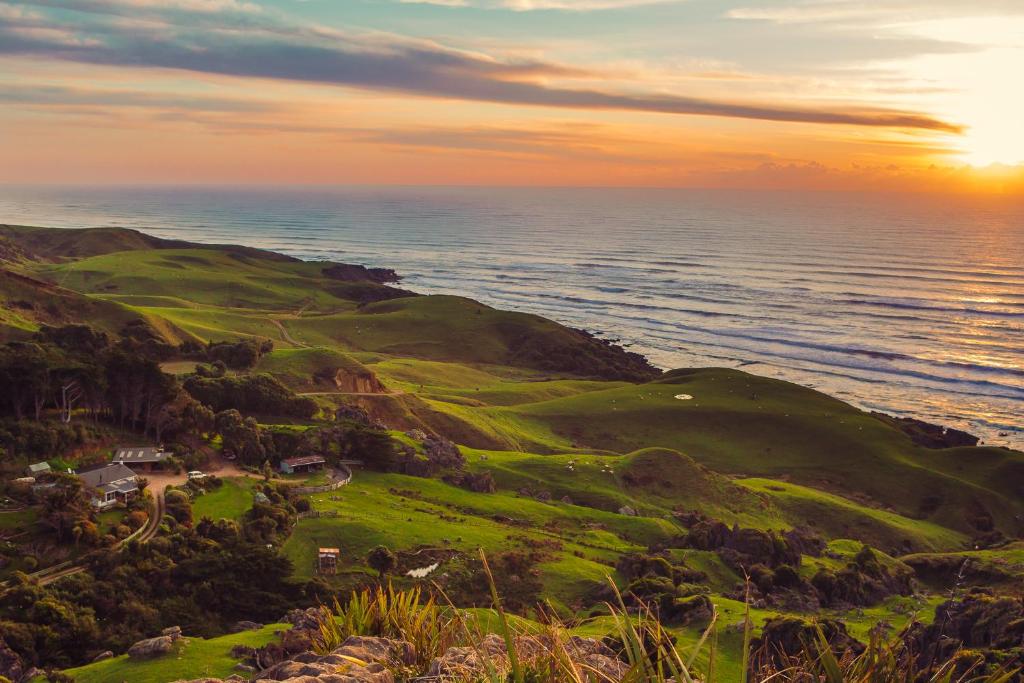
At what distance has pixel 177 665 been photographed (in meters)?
28.0

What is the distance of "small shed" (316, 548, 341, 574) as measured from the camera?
4303 centimetres

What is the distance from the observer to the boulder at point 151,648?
95.1ft

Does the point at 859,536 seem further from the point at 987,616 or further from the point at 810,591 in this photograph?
the point at 987,616

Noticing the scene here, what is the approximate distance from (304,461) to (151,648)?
29.9 meters

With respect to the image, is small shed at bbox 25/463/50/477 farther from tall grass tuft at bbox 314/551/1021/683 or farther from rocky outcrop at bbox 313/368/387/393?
rocky outcrop at bbox 313/368/387/393

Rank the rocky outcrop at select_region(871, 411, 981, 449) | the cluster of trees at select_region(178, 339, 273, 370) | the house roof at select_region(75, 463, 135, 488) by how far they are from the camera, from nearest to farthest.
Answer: the house roof at select_region(75, 463, 135, 488), the cluster of trees at select_region(178, 339, 273, 370), the rocky outcrop at select_region(871, 411, 981, 449)

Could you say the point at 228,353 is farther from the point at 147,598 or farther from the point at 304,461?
the point at 147,598

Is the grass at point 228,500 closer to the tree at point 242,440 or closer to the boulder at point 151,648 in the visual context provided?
the tree at point 242,440

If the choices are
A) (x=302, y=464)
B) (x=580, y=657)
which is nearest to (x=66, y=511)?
(x=302, y=464)

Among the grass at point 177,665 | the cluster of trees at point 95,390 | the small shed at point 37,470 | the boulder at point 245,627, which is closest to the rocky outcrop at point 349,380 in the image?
the cluster of trees at point 95,390

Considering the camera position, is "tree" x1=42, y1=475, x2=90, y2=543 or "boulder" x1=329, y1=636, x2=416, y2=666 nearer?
"boulder" x1=329, y1=636, x2=416, y2=666

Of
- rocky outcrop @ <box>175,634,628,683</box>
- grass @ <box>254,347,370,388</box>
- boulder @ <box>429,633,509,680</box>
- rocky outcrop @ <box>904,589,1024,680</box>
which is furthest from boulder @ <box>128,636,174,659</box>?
A: grass @ <box>254,347,370,388</box>

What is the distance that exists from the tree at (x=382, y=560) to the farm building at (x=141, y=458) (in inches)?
741

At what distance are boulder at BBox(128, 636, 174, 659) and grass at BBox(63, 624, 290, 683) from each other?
209mm
